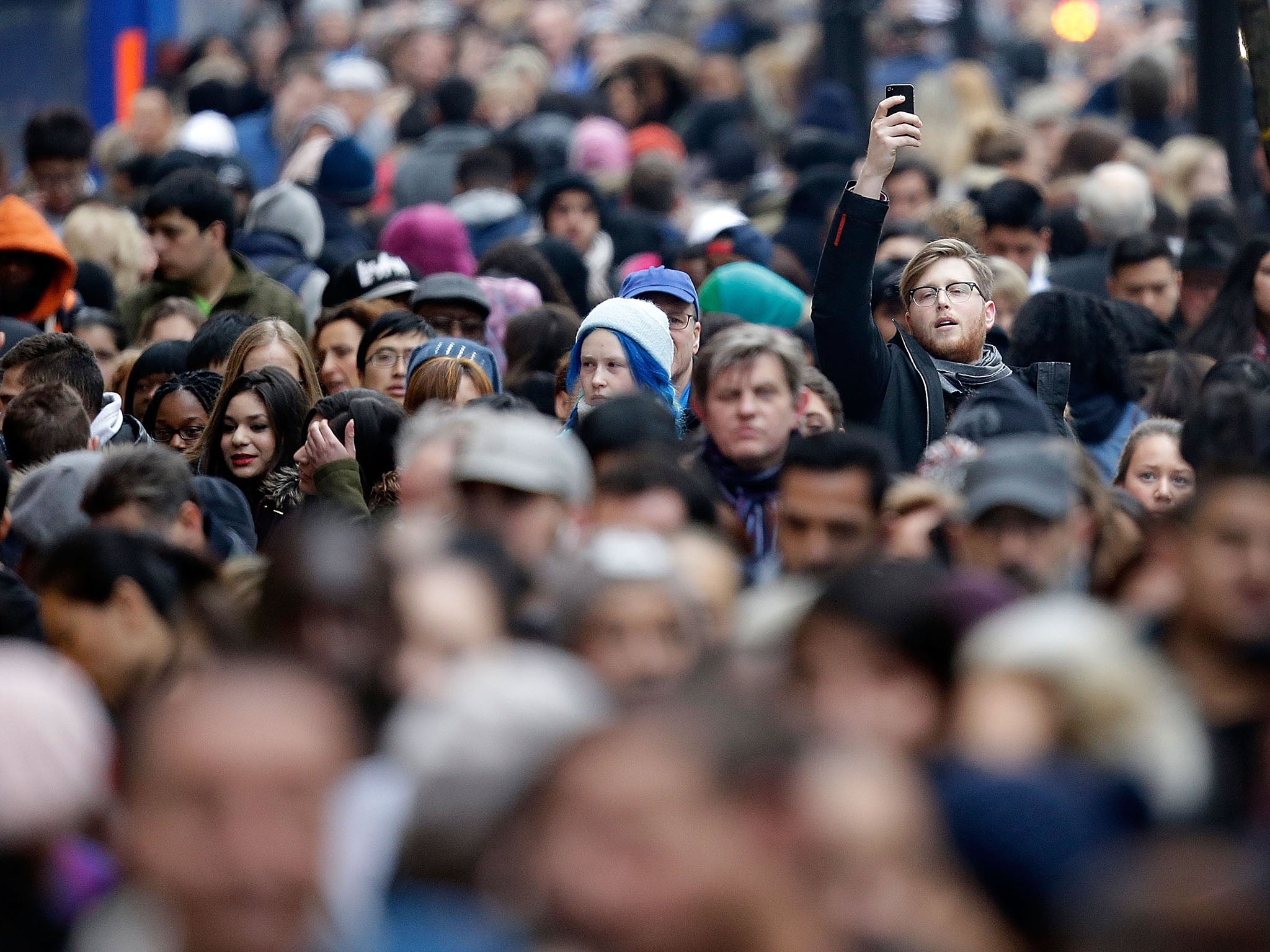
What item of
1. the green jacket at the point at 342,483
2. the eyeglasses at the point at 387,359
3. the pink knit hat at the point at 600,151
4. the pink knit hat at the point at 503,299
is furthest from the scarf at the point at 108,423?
the pink knit hat at the point at 600,151

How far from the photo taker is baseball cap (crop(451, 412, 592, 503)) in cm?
431

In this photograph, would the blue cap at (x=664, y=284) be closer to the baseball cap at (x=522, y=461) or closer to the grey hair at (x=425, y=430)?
the grey hair at (x=425, y=430)

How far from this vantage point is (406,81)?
13961 mm

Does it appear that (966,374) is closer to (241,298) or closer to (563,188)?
(241,298)

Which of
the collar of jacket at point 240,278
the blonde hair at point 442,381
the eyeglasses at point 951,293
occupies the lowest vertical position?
the blonde hair at point 442,381

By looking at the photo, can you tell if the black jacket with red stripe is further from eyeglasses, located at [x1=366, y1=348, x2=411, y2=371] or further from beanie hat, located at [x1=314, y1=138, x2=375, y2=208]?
beanie hat, located at [x1=314, y1=138, x2=375, y2=208]

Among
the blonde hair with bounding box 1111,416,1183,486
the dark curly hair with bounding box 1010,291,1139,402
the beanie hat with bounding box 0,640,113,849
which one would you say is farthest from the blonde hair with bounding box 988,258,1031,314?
the beanie hat with bounding box 0,640,113,849

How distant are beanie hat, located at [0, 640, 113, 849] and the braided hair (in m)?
3.30

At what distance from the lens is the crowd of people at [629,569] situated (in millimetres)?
2637

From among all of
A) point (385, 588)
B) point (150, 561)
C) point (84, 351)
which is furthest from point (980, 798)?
point (84, 351)

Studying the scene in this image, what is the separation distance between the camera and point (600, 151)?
1150 centimetres

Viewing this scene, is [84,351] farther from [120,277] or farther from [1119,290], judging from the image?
[1119,290]

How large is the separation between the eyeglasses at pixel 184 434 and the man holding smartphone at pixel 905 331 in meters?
2.04

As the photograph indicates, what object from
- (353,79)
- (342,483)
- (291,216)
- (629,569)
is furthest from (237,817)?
(353,79)
